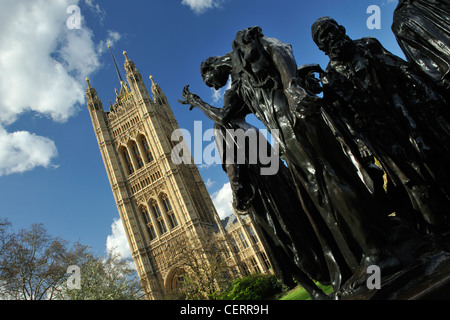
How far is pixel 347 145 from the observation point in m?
2.44

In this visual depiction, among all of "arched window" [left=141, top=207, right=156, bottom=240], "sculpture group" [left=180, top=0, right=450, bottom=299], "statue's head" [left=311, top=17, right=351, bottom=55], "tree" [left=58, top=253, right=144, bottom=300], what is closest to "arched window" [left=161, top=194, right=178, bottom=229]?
"arched window" [left=141, top=207, right=156, bottom=240]

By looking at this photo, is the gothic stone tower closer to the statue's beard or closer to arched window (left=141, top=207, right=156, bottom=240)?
arched window (left=141, top=207, right=156, bottom=240)

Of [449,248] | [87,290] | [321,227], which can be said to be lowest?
[449,248]

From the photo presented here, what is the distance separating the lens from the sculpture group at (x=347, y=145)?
1.89 metres

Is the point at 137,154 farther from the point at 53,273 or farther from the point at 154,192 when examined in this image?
the point at 53,273

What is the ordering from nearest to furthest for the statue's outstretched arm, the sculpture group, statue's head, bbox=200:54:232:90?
the sculpture group
the statue's outstretched arm
statue's head, bbox=200:54:232:90

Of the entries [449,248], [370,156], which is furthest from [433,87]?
[449,248]

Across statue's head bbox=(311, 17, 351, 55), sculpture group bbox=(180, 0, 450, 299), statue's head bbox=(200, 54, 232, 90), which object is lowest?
sculpture group bbox=(180, 0, 450, 299)

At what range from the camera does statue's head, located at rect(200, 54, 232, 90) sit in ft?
9.50

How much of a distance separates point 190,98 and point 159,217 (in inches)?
1734

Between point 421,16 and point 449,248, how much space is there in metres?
2.03

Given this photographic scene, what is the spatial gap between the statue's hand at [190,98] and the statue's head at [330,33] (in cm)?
133
